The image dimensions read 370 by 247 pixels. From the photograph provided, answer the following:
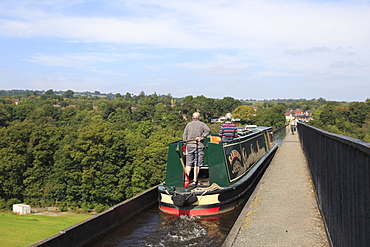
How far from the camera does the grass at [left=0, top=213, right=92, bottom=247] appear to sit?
3322 centimetres

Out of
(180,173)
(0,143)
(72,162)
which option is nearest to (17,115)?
(0,143)

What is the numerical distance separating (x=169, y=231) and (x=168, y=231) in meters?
0.02

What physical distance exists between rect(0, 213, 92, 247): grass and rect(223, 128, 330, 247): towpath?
2606 centimetres

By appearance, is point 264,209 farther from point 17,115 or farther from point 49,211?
point 17,115

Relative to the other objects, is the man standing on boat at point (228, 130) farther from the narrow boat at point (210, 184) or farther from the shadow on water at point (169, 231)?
the shadow on water at point (169, 231)

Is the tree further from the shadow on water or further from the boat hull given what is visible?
the shadow on water

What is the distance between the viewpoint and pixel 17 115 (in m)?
131

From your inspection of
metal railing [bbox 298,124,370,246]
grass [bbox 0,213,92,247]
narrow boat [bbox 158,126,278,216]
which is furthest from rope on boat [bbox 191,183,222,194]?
grass [bbox 0,213,92,247]

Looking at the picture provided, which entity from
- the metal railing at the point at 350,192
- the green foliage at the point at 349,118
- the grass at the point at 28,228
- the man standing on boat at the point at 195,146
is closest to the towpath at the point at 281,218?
the metal railing at the point at 350,192

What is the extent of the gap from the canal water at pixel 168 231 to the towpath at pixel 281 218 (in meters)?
0.68

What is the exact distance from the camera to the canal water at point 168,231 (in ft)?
23.5

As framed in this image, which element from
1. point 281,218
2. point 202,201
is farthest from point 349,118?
point 281,218

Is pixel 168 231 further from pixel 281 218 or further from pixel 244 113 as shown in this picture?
pixel 244 113

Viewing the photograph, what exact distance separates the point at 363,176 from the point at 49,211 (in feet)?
171
